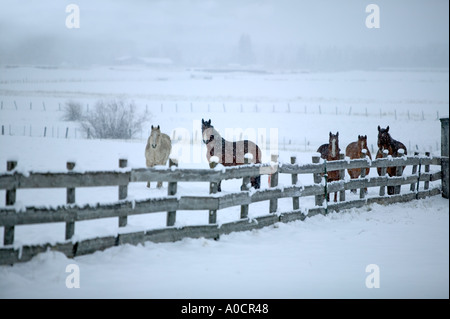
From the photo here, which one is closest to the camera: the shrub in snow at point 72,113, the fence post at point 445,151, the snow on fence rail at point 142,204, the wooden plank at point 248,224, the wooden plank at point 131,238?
the snow on fence rail at point 142,204

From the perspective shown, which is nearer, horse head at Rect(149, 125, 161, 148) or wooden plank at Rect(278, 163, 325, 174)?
wooden plank at Rect(278, 163, 325, 174)

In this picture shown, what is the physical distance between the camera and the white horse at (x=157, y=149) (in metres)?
14.7

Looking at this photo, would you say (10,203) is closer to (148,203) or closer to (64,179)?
(64,179)

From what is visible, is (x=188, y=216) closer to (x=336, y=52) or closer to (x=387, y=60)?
(x=387, y=60)

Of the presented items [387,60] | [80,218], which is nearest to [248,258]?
[80,218]

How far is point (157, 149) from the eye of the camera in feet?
51.0

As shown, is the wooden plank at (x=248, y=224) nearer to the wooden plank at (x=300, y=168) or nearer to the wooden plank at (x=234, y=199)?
the wooden plank at (x=234, y=199)

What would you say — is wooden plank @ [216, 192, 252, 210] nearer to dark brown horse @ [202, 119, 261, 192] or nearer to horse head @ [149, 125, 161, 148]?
dark brown horse @ [202, 119, 261, 192]

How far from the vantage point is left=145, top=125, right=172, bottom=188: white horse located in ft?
48.1

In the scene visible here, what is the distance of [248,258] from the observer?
6.78 meters

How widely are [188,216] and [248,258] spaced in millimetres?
3814

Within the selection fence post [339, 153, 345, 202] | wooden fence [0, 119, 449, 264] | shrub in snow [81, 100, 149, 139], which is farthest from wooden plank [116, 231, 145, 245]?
shrub in snow [81, 100, 149, 139]

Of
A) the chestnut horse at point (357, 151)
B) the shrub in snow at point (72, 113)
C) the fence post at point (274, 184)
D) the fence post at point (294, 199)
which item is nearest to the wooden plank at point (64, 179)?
the fence post at point (274, 184)

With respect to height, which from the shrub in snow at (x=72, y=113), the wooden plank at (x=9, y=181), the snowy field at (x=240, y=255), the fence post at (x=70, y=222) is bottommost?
the snowy field at (x=240, y=255)
